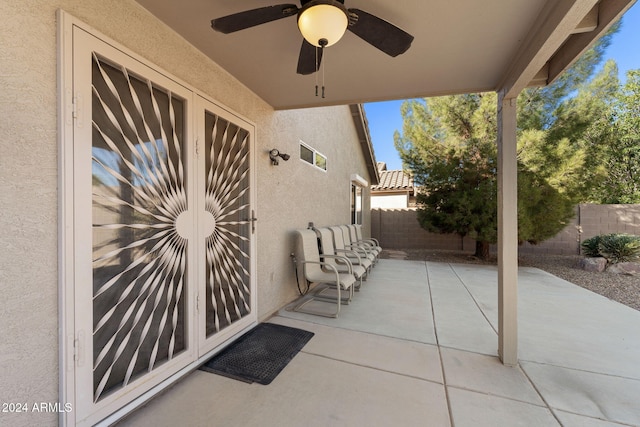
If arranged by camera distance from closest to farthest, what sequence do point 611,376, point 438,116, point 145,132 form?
point 145,132
point 611,376
point 438,116

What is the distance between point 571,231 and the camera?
27.2 feet

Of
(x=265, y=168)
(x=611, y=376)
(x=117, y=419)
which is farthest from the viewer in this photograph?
(x=265, y=168)

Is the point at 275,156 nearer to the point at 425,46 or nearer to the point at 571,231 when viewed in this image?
the point at 425,46

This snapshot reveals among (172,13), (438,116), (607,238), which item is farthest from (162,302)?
(607,238)

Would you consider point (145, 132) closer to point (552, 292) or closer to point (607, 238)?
point (552, 292)

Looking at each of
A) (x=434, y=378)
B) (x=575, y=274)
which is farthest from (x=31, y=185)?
(x=575, y=274)

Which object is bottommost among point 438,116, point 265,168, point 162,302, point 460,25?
point 162,302

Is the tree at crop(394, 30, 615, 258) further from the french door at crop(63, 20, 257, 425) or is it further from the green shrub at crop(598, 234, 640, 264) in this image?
the french door at crop(63, 20, 257, 425)

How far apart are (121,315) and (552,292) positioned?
6.18m

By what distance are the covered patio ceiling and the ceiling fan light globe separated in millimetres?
442

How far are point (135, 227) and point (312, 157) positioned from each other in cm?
364

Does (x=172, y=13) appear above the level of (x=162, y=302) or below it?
above

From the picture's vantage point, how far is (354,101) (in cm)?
Answer: 317

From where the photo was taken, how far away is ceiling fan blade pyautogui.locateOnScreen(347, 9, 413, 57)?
5.01ft
